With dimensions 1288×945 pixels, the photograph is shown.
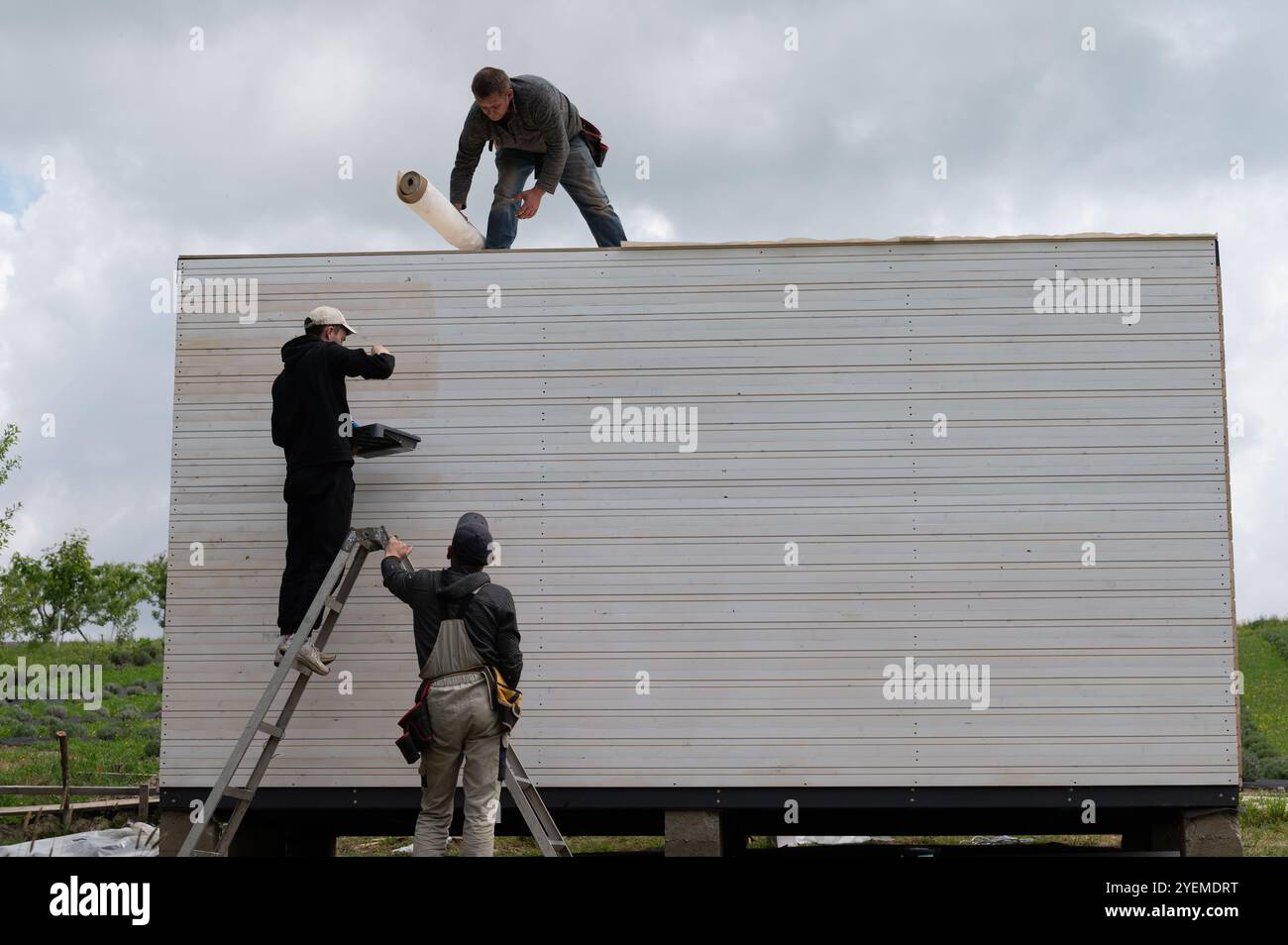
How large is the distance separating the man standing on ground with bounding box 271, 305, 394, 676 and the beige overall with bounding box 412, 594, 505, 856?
0.97 meters

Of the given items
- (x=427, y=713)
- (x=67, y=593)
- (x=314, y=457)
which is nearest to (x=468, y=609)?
(x=427, y=713)

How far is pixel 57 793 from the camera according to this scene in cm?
1301

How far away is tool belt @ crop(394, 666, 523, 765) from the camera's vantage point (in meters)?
6.41

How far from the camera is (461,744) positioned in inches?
256

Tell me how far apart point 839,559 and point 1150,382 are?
7.64 ft

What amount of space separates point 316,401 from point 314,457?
0.34 metres

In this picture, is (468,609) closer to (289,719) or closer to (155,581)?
(289,719)

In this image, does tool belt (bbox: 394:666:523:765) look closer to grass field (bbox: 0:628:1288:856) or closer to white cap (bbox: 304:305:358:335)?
white cap (bbox: 304:305:358:335)
